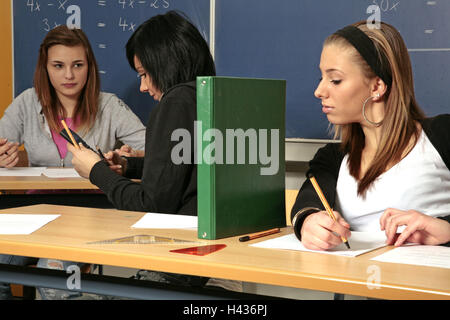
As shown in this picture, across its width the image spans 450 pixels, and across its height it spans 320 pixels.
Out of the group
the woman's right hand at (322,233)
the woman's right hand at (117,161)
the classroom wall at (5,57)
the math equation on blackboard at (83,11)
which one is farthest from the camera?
the classroom wall at (5,57)

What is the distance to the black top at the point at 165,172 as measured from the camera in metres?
1.73

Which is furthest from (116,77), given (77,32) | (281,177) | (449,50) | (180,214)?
(281,177)

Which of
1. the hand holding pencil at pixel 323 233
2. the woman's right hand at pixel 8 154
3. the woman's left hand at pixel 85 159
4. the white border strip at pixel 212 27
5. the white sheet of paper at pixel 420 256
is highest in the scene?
the white border strip at pixel 212 27

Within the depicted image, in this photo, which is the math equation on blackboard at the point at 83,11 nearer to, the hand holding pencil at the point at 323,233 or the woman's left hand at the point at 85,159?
the woman's left hand at the point at 85,159

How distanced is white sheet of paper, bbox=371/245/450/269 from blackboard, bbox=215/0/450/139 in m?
1.91

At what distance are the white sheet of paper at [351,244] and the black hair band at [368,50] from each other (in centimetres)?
41

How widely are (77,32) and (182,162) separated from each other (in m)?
1.82

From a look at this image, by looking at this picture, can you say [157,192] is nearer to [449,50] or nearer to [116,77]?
[449,50]

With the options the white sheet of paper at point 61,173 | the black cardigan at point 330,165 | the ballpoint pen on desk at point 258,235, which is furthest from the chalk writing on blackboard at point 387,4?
the ballpoint pen on desk at point 258,235

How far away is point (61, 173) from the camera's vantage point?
2.83m

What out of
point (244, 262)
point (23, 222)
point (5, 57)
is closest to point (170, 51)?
point (23, 222)

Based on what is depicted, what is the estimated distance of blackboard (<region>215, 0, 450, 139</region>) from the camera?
3096 millimetres

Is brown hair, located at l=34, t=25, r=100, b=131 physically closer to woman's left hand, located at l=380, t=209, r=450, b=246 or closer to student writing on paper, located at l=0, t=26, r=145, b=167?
student writing on paper, located at l=0, t=26, r=145, b=167

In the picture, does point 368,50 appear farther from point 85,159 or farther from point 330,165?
point 85,159
